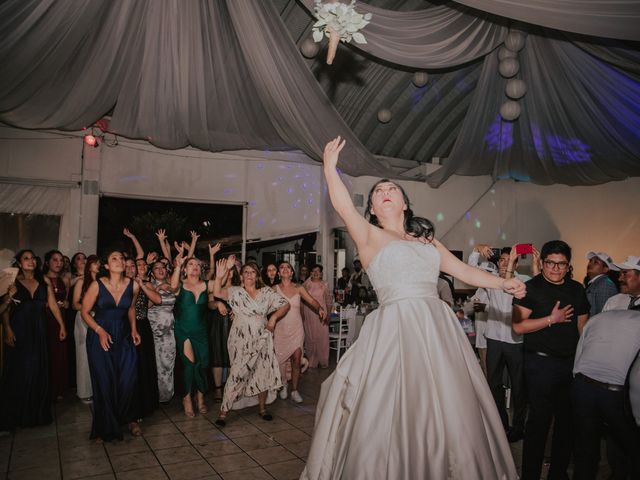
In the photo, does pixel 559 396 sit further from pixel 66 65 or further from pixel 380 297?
pixel 66 65

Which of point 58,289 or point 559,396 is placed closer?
point 559,396

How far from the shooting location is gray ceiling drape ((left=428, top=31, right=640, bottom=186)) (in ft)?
14.2

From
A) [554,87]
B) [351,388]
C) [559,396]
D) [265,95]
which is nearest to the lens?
[351,388]

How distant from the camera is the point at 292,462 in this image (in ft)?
10.9

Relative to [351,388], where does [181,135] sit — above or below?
above

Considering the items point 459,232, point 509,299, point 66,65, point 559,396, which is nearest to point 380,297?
point 559,396

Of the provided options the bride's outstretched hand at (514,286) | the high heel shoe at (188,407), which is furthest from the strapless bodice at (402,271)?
the high heel shoe at (188,407)

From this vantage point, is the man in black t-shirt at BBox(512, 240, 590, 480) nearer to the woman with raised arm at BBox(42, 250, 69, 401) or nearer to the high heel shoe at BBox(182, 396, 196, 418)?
the high heel shoe at BBox(182, 396, 196, 418)

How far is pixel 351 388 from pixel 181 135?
147 inches

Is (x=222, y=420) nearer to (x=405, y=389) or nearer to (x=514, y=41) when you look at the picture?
(x=405, y=389)

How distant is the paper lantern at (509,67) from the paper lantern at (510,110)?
406 mm

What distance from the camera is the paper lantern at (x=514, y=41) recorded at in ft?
13.2

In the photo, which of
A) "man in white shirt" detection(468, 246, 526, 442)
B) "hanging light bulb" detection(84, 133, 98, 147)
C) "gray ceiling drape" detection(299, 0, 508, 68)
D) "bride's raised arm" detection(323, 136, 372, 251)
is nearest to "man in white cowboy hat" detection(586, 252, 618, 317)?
"man in white shirt" detection(468, 246, 526, 442)

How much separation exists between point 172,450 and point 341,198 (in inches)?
103
